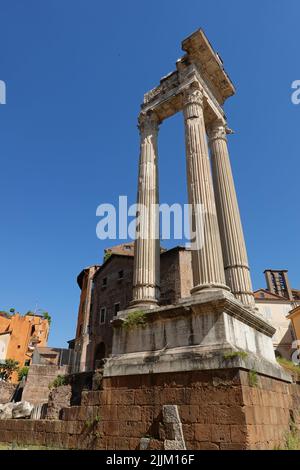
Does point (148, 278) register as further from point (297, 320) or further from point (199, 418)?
point (297, 320)

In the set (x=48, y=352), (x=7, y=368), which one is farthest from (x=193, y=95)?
(x=7, y=368)

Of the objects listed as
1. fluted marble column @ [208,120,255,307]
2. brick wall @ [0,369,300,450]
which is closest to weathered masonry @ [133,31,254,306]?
fluted marble column @ [208,120,255,307]

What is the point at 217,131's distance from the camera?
1055cm

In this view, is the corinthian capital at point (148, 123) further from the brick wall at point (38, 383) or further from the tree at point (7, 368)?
the tree at point (7, 368)

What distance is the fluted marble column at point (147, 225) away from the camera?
7.84 metres

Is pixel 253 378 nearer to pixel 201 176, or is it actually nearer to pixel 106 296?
pixel 201 176

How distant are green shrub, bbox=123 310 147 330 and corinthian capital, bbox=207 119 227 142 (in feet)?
20.8

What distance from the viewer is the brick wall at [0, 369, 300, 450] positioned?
196 inches

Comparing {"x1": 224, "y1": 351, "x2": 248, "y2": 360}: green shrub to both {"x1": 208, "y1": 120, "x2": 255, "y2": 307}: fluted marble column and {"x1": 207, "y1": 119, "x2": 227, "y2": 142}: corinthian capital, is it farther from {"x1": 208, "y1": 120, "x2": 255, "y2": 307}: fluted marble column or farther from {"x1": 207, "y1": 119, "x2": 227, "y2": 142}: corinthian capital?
{"x1": 207, "y1": 119, "x2": 227, "y2": 142}: corinthian capital

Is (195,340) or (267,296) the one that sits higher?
(267,296)

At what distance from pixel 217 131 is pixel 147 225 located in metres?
4.33

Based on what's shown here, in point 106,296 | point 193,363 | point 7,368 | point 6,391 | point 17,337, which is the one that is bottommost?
point 193,363

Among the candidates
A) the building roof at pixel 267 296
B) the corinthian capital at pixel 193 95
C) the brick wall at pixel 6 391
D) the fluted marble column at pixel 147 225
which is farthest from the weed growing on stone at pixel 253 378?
the building roof at pixel 267 296

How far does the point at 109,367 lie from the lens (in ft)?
22.5
